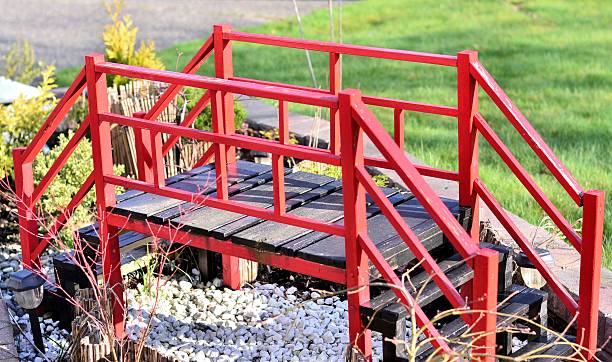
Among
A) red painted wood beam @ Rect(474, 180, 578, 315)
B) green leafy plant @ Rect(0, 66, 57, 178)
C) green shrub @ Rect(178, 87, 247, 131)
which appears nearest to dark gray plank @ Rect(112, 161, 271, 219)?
red painted wood beam @ Rect(474, 180, 578, 315)

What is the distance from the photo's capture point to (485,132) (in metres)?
4.42

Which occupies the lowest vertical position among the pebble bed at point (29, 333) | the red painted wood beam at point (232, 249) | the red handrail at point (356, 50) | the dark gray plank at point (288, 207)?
the pebble bed at point (29, 333)

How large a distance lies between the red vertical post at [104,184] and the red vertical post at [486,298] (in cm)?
166

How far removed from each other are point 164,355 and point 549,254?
5.86ft

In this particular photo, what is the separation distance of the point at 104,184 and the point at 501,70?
627 centimetres

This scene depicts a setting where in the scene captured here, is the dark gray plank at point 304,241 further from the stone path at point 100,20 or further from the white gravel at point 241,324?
the stone path at point 100,20

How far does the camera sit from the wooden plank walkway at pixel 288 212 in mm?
4230

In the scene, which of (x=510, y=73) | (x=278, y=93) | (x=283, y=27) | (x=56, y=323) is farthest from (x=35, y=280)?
(x=283, y=27)

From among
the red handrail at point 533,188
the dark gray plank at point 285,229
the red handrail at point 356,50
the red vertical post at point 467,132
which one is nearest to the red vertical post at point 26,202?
the red handrail at point 356,50

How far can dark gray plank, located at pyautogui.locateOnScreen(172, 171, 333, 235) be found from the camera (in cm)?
455

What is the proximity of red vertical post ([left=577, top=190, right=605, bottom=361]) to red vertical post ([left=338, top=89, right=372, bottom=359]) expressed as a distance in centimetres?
82

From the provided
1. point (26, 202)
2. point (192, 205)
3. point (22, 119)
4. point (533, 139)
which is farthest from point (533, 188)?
point (22, 119)

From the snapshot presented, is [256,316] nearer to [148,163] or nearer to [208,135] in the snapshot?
[148,163]

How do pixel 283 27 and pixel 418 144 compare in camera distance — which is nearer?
pixel 418 144
